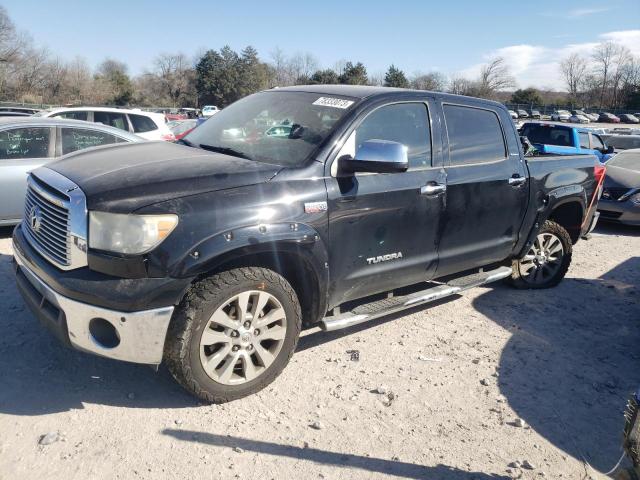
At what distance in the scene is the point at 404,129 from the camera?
391cm

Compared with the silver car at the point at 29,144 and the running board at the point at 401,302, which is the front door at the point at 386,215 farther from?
the silver car at the point at 29,144

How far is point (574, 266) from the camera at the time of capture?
673 centimetres

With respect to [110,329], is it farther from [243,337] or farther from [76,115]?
[76,115]

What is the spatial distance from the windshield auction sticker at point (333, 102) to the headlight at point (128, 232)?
5.06ft

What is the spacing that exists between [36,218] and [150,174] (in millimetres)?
839

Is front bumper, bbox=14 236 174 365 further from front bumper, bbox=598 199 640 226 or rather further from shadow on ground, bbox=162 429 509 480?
front bumper, bbox=598 199 640 226

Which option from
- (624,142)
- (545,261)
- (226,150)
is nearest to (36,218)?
(226,150)

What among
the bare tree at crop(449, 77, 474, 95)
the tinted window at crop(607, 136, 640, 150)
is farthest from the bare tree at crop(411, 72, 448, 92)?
the tinted window at crop(607, 136, 640, 150)

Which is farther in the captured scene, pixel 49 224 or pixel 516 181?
pixel 516 181

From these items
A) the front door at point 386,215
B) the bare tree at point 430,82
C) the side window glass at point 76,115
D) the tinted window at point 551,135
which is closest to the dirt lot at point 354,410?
the front door at point 386,215

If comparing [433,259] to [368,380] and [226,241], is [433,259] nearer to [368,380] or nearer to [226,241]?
[368,380]

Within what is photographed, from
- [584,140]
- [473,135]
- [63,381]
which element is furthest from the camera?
[584,140]

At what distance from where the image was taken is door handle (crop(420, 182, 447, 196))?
389 cm

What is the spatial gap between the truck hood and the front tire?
525mm
